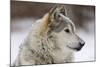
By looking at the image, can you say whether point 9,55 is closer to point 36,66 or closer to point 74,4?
point 36,66

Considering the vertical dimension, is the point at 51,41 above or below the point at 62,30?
below

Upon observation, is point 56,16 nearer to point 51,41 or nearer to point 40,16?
point 40,16

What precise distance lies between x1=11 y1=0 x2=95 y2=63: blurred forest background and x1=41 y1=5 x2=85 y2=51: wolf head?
64mm

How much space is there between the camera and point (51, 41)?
228 cm

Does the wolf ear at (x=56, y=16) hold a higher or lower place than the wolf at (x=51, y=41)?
higher

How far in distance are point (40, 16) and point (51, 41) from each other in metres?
0.34

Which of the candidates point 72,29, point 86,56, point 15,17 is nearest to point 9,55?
point 15,17

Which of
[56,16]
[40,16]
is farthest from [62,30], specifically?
[40,16]

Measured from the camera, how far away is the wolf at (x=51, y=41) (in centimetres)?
219

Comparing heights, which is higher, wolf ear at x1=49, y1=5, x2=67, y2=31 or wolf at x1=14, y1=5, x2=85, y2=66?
wolf ear at x1=49, y1=5, x2=67, y2=31

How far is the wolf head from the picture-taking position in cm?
229

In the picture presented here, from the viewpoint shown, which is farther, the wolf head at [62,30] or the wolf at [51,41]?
the wolf head at [62,30]

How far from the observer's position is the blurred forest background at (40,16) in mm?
2127

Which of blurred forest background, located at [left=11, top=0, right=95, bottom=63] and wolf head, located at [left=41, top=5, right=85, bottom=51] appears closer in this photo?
blurred forest background, located at [left=11, top=0, right=95, bottom=63]
